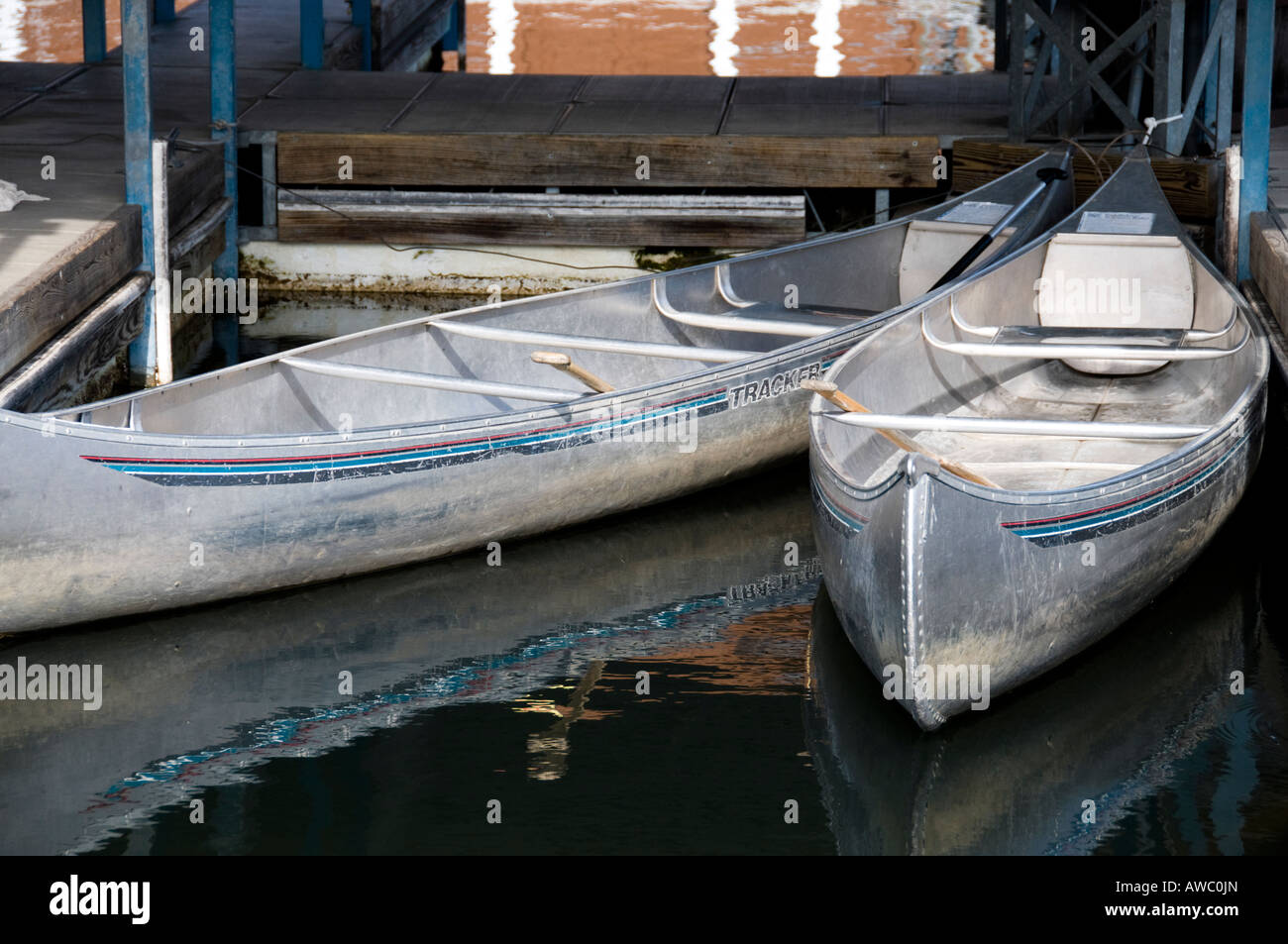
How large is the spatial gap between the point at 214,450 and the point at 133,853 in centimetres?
157

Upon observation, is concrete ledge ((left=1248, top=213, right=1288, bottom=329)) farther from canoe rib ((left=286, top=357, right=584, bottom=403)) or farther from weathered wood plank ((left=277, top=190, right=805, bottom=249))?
canoe rib ((left=286, top=357, right=584, bottom=403))

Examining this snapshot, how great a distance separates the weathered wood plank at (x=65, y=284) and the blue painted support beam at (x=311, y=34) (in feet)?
15.0

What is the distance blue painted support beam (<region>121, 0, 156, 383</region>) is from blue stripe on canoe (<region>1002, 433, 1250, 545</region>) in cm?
489

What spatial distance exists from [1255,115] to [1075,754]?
432 cm

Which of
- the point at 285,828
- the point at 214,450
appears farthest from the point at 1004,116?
the point at 285,828

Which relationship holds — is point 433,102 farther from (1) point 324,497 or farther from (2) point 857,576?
(2) point 857,576

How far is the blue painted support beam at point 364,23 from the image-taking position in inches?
572

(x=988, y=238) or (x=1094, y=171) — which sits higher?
(x=1094, y=171)

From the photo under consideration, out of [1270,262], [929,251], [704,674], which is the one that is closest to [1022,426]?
[704,674]

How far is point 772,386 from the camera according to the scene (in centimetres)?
732

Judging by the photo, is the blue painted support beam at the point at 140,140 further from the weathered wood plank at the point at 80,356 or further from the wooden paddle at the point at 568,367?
the wooden paddle at the point at 568,367

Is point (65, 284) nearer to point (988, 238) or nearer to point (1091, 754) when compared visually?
point (988, 238)

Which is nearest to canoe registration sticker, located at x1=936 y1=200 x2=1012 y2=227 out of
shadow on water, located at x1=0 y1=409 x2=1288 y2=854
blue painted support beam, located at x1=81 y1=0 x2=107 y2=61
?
shadow on water, located at x1=0 y1=409 x2=1288 y2=854

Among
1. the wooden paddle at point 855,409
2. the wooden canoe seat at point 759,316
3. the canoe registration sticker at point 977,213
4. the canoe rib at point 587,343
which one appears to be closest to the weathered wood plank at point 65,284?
the canoe rib at point 587,343
